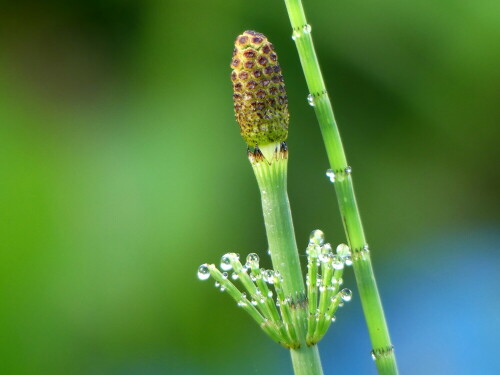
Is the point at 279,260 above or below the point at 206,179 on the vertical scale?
below

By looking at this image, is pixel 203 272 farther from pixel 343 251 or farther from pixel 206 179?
pixel 206 179

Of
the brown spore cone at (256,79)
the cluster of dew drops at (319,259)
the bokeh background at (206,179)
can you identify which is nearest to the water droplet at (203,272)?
the cluster of dew drops at (319,259)

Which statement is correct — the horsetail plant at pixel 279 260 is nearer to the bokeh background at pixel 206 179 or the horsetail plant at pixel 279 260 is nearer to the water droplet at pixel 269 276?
the water droplet at pixel 269 276

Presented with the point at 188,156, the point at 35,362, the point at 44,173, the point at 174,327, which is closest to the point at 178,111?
the point at 188,156

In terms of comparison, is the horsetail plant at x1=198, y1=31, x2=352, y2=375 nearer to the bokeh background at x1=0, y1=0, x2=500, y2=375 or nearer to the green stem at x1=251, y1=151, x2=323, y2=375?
the green stem at x1=251, y1=151, x2=323, y2=375

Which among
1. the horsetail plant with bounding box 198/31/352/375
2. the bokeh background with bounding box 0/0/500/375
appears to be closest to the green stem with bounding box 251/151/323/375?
the horsetail plant with bounding box 198/31/352/375

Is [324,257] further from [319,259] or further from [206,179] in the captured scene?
[206,179]

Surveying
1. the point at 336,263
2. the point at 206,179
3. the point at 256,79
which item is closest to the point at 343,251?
the point at 336,263

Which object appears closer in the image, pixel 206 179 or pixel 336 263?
pixel 336 263
